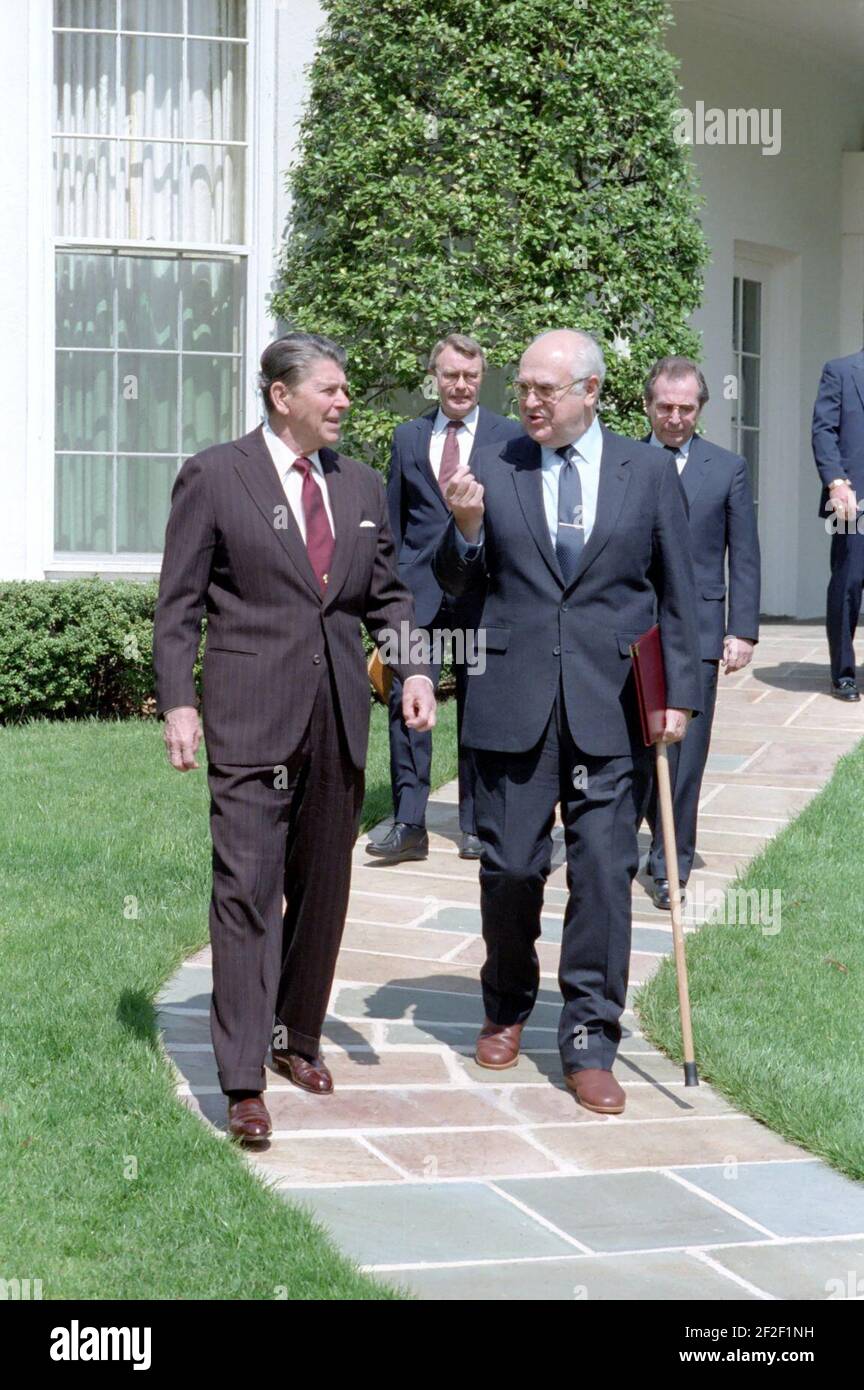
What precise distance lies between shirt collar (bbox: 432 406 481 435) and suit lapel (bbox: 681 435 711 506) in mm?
1027

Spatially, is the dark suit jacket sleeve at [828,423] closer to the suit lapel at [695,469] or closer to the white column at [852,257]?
the suit lapel at [695,469]

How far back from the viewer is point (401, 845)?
317 inches

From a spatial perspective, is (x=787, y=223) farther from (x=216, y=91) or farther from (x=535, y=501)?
(x=535, y=501)

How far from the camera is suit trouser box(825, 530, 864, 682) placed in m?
10.7

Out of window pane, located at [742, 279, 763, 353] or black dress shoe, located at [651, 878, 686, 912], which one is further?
window pane, located at [742, 279, 763, 353]

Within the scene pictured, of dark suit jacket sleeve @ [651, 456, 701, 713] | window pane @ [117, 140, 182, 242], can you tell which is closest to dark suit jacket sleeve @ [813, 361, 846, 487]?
window pane @ [117, 140, 182, 242]

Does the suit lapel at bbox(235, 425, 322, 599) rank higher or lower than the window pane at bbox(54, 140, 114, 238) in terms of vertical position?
lower

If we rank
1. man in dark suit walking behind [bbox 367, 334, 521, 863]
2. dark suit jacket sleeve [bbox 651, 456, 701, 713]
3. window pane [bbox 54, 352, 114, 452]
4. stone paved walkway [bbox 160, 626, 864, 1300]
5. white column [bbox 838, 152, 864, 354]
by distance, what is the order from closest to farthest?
stone paved walkway [bbox 160, 626, 864, 1300] < dark suit jacket sleeve [bbox 651, 456, 701, 713] < man in dark suit walking behind [bbox 367, 334, 521, 863] < window pane [bbox 54, 352, 114, 452] < white column [bbox 838, 152, 864, 354]

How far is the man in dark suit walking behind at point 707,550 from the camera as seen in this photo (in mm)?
7160

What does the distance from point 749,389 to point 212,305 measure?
557cm

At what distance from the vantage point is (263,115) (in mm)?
11477

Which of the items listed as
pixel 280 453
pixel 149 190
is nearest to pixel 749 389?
pixel 149 190

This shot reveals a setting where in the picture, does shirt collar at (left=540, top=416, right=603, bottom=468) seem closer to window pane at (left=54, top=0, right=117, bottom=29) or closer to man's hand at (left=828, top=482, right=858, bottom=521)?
man's hand at (left=828, top=482, right=858, bottom=521)
